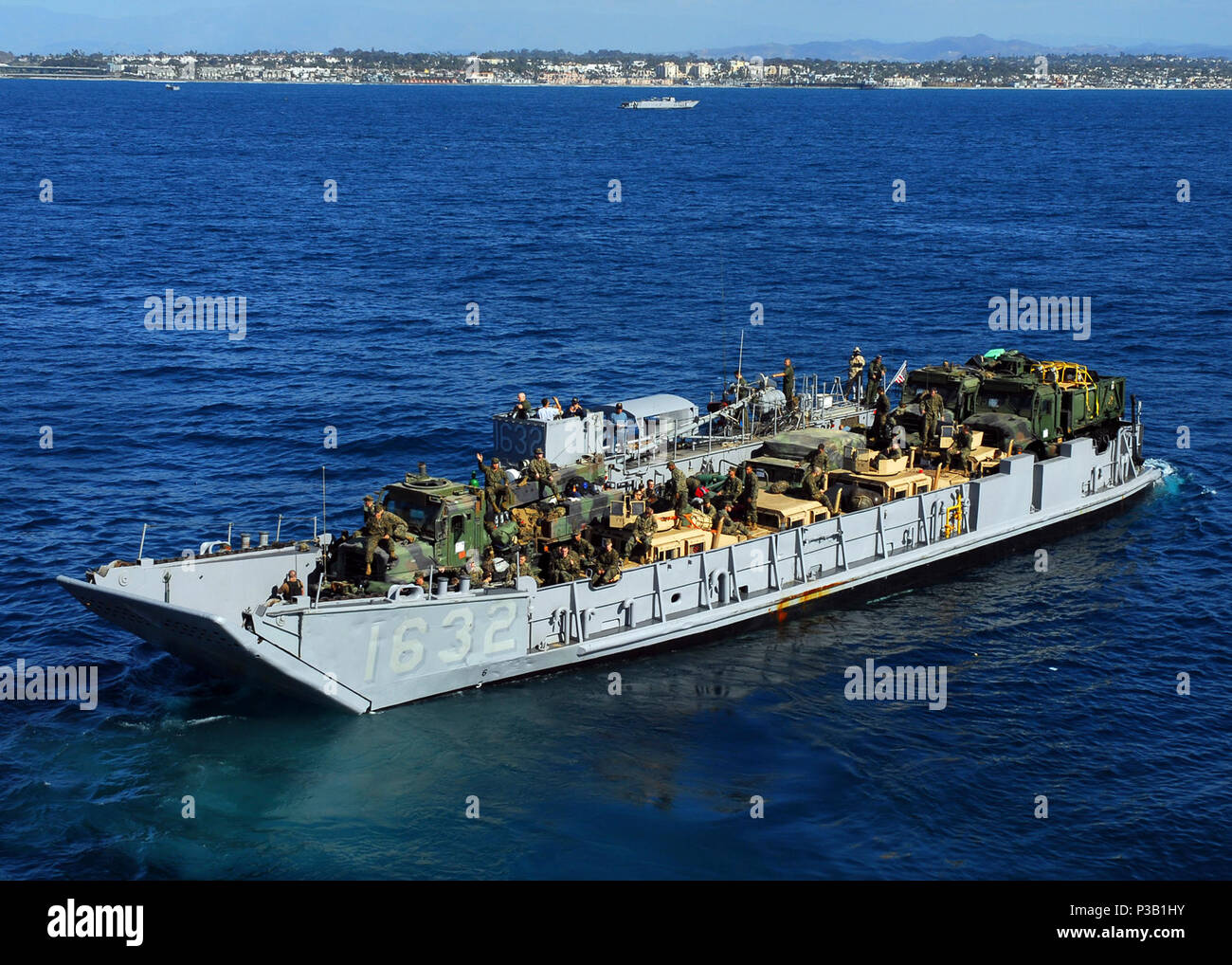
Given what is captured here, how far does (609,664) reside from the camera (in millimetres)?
34156

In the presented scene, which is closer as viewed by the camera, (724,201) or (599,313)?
(599,313)

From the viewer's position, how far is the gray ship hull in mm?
29422

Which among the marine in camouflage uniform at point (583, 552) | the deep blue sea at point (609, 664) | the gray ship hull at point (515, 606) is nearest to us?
the deep blue sea at point (609, 664)

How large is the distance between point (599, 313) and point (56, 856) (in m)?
53.2

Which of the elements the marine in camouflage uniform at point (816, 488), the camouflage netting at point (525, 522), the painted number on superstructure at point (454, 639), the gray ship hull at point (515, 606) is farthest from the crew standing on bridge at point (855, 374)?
the painted number on superstructure at point (454, 639)

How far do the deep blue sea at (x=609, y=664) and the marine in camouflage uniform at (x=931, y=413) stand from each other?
15.2ft

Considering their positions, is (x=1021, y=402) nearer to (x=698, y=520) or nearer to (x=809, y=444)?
(x=809, y=444)

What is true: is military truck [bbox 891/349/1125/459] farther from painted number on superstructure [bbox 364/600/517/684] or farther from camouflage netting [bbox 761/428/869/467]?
painted number on superstructure [bbox 364/600/517/684]

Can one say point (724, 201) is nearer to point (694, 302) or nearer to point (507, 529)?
point (694, 302)

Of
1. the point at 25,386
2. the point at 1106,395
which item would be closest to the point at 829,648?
the point at 1106,395

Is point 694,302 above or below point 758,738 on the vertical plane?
above

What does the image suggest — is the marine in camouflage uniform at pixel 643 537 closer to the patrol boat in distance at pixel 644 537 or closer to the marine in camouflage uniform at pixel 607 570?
the patrol boat in distance at pixel 644 537

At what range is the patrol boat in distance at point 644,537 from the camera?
30.3 meters
